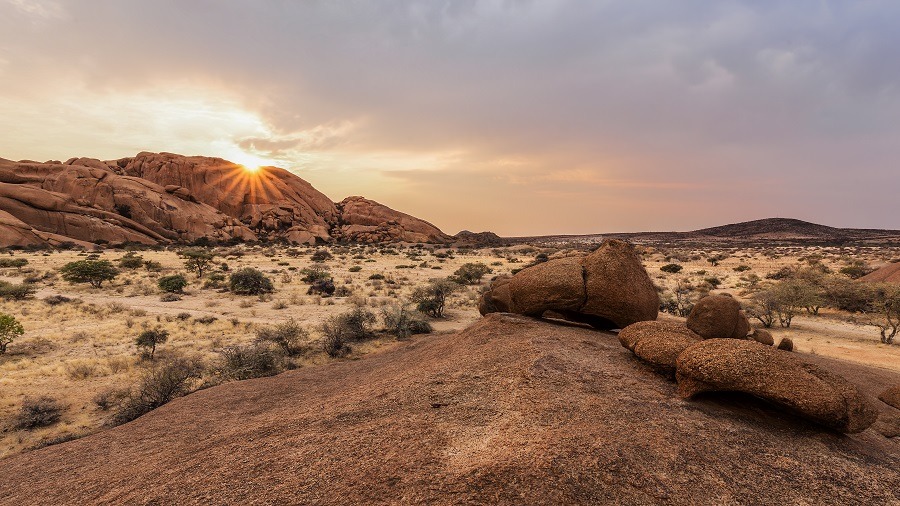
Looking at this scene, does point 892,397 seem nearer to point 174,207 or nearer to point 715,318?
point 715,318

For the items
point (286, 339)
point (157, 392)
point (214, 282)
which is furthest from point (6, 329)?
point (214, 282)

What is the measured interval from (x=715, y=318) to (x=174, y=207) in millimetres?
97016

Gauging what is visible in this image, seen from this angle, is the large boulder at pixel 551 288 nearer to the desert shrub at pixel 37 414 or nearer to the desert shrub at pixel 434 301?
the desert shrub at pixel 434 301

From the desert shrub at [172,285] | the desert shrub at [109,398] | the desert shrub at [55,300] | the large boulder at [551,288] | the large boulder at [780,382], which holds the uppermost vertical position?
the large boulder at [551,288]

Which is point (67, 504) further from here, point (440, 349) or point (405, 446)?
point (440, 349)

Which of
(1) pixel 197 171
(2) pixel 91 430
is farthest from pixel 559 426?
(1) pixel 197 171

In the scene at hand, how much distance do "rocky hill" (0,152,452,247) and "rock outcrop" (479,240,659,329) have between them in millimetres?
76338

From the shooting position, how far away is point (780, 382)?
15.8 ft

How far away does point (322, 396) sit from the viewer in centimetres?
789

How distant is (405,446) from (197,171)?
377 ft

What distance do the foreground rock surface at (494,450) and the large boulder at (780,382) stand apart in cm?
32

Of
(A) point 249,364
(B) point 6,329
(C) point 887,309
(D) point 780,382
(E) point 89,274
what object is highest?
(D) point 780,382

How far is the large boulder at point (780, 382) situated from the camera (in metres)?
4.70

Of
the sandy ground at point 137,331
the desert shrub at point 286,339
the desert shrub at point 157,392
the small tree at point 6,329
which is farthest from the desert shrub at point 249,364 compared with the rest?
the small tree at point 6,329
